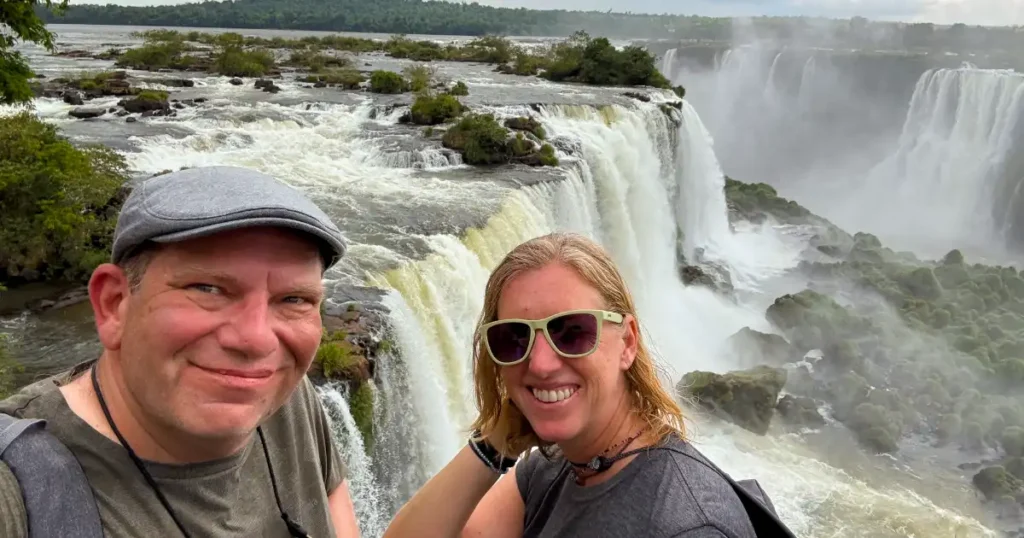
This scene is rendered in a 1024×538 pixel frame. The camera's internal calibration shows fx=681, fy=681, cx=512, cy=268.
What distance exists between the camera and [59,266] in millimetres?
8062

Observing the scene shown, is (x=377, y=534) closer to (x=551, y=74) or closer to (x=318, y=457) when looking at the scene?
(x=318, y=457)

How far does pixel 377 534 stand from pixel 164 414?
4656 millimetres

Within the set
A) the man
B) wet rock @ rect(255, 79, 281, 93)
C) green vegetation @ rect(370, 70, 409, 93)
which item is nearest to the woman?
the man

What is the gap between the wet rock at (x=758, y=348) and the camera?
44.0ft

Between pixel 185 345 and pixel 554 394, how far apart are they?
0.80m

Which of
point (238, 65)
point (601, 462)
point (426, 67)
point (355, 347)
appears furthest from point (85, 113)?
point (601, 462)

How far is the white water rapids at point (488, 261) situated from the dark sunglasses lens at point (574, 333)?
43cm

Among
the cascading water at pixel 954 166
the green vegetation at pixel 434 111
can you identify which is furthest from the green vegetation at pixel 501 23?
the green vegetation at pixel 434 111

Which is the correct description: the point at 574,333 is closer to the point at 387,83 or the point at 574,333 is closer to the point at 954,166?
the point at 387,83

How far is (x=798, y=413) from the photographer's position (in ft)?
37.0

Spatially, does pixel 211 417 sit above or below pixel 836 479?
above

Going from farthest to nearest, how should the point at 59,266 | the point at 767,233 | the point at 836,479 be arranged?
the point at 767,233, the point at 836,479, the point at 59,266

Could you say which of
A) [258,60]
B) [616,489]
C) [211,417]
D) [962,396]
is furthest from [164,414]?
[258,60]

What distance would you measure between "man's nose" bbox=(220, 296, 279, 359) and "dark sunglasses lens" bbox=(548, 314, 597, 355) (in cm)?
65
